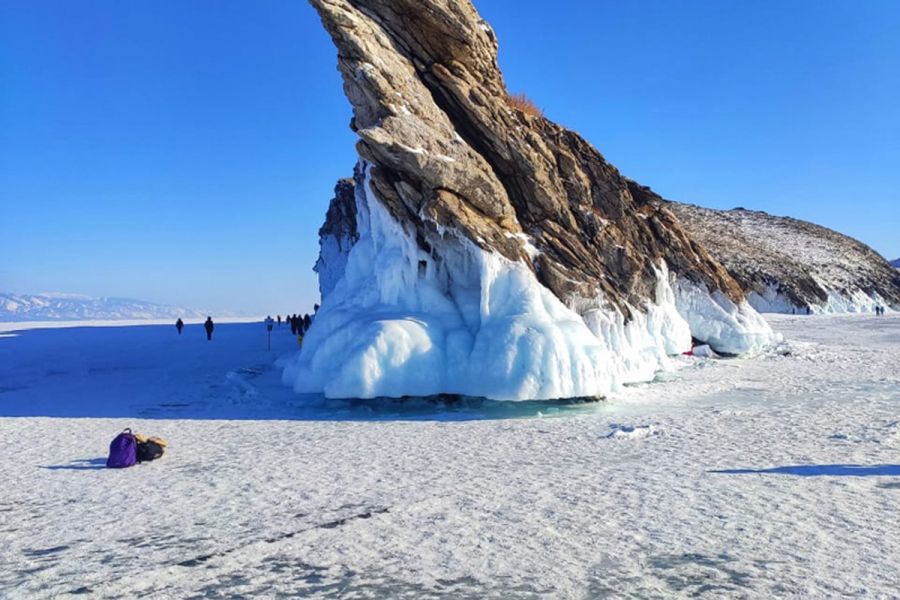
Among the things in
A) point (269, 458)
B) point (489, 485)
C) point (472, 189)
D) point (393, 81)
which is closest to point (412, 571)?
point (489, 485)

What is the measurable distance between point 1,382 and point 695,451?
25033mm

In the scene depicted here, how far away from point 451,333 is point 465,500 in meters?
8.78

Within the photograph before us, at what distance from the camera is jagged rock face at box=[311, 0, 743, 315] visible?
18.2m

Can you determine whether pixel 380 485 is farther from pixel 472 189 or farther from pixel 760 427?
pixel 472 189

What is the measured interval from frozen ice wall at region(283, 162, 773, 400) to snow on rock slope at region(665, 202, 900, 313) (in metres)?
60.0

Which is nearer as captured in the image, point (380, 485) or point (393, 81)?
point (380, 485)

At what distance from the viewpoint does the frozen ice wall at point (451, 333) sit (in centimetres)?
1578

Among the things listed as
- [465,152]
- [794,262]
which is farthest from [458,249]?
[794,262]

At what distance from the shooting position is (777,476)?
941 cm

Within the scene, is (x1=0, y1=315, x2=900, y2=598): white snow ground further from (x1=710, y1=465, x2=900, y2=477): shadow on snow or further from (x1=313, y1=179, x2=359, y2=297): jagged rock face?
(x1=313, y1=179, x2=359, y2=297): jagged rock face

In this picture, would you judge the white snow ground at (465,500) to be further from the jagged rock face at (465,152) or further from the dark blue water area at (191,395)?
the jagged rock face at (465,152)

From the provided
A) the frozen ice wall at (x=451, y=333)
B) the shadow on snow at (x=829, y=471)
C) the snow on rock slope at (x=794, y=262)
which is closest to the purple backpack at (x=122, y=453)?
the frozen ice wall at (x=451, y=333)

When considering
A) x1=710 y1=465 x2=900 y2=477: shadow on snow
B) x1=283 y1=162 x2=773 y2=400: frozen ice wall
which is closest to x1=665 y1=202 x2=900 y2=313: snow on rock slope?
x1=283 y1=162 x2=773 y2=400: frozen ice wall

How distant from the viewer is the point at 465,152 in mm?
19109
